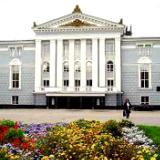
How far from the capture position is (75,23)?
60.5m

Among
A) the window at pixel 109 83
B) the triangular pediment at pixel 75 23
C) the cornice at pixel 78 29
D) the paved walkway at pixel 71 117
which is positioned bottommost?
the paved walkway at pixel 71 117

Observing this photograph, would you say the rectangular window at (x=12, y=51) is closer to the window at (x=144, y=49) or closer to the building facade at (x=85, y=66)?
the building facade at (x=85, y=66)

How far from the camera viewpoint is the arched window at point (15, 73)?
204 ft

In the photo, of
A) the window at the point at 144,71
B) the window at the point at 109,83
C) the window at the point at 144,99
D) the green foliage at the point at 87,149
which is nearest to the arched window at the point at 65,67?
the window at the point at 109,83

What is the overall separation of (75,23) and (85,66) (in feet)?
18.4

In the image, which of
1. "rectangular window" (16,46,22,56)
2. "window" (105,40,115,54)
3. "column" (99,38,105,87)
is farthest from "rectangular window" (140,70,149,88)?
"rectangular window" (16,46,22,56)

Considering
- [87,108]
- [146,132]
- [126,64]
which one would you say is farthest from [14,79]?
[146,132]

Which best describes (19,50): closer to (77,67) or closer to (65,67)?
(65,67)

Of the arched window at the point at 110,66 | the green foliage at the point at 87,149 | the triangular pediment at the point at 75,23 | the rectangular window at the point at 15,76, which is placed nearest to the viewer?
the green foliage at the point at 87,149

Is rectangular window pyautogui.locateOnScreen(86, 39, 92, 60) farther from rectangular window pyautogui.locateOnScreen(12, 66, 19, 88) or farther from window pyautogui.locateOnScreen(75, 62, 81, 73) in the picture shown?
rectangular window pyautogui.locateOnScreen(12, 66, 19, 88)

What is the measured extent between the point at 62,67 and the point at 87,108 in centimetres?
627

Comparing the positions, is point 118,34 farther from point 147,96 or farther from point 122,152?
point 122,152

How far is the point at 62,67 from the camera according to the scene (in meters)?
60.8

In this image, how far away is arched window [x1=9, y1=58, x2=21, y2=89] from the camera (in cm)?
6209
